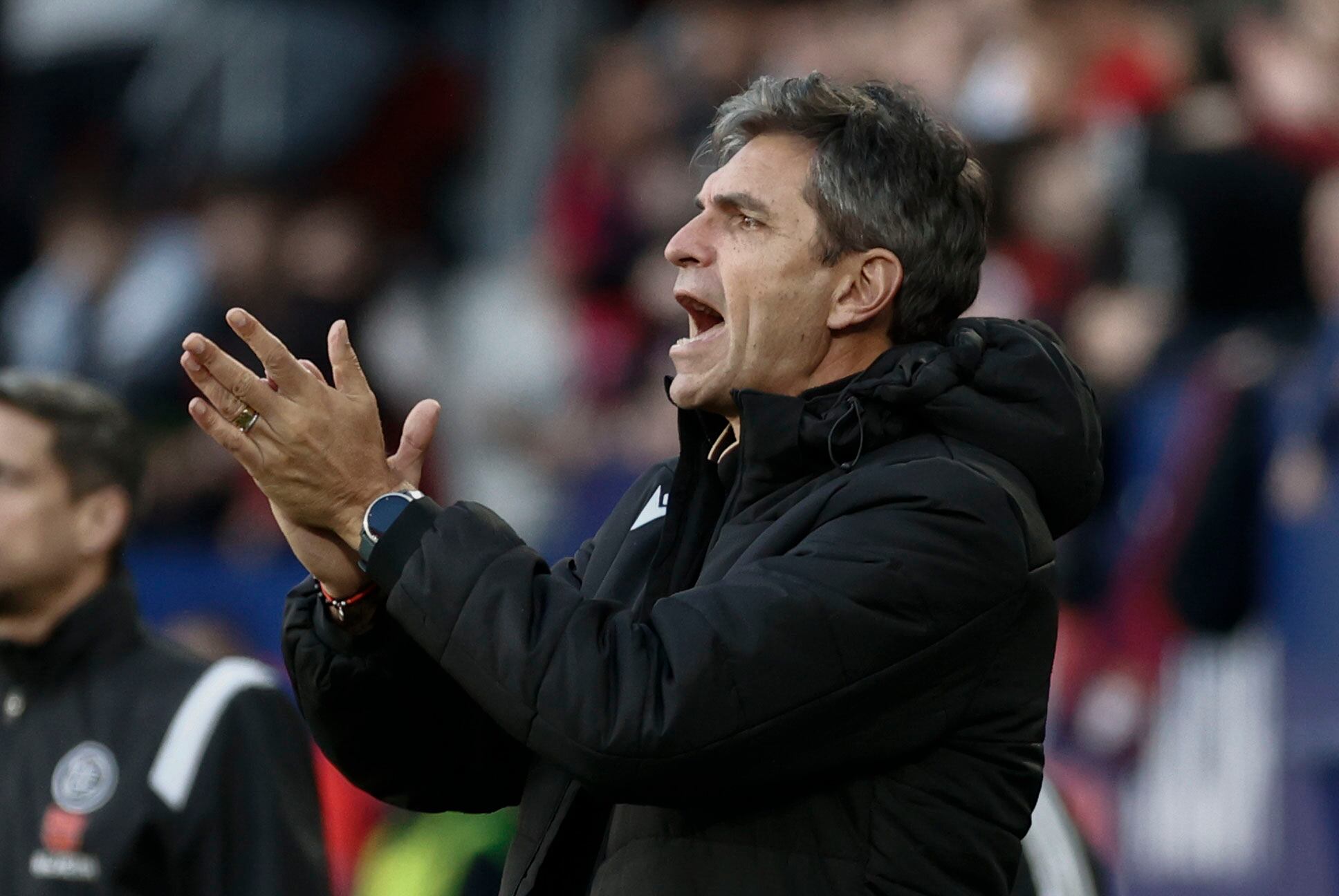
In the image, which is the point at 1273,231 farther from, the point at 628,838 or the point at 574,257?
the point at 628,838

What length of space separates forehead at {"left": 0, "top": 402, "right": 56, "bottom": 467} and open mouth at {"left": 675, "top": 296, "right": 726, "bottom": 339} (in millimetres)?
1976

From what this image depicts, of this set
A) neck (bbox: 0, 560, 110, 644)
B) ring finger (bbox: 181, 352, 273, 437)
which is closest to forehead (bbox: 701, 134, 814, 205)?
ring finger (bbox: 181, 352, 273, 437)

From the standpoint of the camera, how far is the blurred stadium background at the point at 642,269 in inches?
217

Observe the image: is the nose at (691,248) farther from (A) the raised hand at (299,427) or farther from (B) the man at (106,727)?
(B) the man at (106,727)

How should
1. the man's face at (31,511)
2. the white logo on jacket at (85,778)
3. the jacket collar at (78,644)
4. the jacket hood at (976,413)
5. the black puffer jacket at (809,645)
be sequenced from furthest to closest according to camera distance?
the man's face at (31,511) < the jacket collar at (78,644) < the white logo on jacket at (85,778) < the jacket hood at (976,413) < the black puffer jacket at (809,645)

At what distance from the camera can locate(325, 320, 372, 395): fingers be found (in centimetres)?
247

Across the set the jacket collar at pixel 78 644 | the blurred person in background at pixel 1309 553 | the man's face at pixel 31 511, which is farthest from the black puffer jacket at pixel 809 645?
the blurred person in background at pixel 1309 553

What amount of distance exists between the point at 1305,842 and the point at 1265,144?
6.90 ft

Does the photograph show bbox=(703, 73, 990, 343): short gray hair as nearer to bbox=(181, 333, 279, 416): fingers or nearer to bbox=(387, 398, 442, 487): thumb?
bbox=(387, 398, 442, 487): thumb

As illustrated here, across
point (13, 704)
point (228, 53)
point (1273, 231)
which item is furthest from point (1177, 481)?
point (228, 53)

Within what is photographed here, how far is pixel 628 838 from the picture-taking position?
248cm

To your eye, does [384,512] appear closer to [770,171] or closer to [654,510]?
[654,510]

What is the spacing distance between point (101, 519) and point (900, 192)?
219cm

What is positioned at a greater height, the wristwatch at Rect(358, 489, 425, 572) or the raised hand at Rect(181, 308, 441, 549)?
the raised hand at Rect(181, 308, 441, 549)
